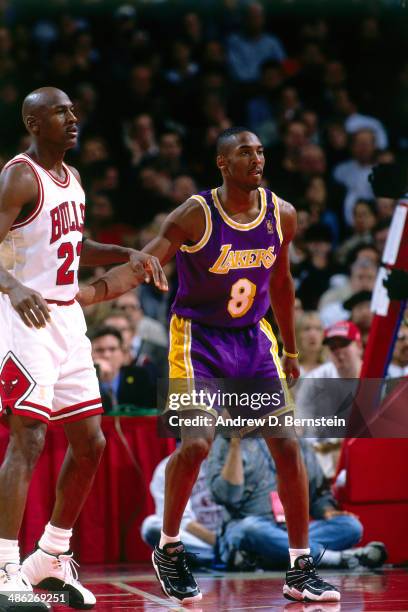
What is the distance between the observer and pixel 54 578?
14.5 ft

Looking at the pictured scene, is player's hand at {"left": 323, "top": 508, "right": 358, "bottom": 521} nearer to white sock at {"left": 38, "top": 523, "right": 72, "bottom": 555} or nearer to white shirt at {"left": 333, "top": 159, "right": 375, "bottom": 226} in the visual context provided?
white sock at {"left": 38, "top": 523, "right": 72, "bottom": 555}

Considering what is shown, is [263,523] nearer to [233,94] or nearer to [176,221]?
[176,221]

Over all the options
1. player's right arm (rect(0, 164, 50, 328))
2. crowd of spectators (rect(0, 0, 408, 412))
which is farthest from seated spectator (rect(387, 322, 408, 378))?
player's right arm (rect(0, 164, 50, 328))

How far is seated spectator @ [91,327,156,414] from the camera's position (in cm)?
722

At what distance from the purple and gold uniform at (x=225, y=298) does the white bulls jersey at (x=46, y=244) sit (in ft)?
2.17

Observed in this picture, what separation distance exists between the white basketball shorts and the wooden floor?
0.90 m

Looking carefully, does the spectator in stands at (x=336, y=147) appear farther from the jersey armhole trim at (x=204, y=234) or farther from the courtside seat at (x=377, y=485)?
the jersey armhole trim at (x=204, y=234)

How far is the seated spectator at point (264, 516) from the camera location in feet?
20.1

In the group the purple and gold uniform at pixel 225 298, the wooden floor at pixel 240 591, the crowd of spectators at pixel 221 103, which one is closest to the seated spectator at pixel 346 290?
the crowd of spectators at pixel 221 103

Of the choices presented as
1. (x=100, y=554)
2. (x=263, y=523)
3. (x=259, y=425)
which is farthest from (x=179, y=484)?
(x=100, y=554)

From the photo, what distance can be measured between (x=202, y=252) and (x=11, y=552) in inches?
63.0

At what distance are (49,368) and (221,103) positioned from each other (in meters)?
8.22

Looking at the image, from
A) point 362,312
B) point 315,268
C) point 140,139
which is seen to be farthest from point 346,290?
point 140,139

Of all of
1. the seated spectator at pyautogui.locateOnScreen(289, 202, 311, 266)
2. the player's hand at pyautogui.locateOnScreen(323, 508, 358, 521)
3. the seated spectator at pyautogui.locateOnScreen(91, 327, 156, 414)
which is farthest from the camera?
the seated spectator at pyautogui.locateOnScreen(289, 202, 311, 266)
